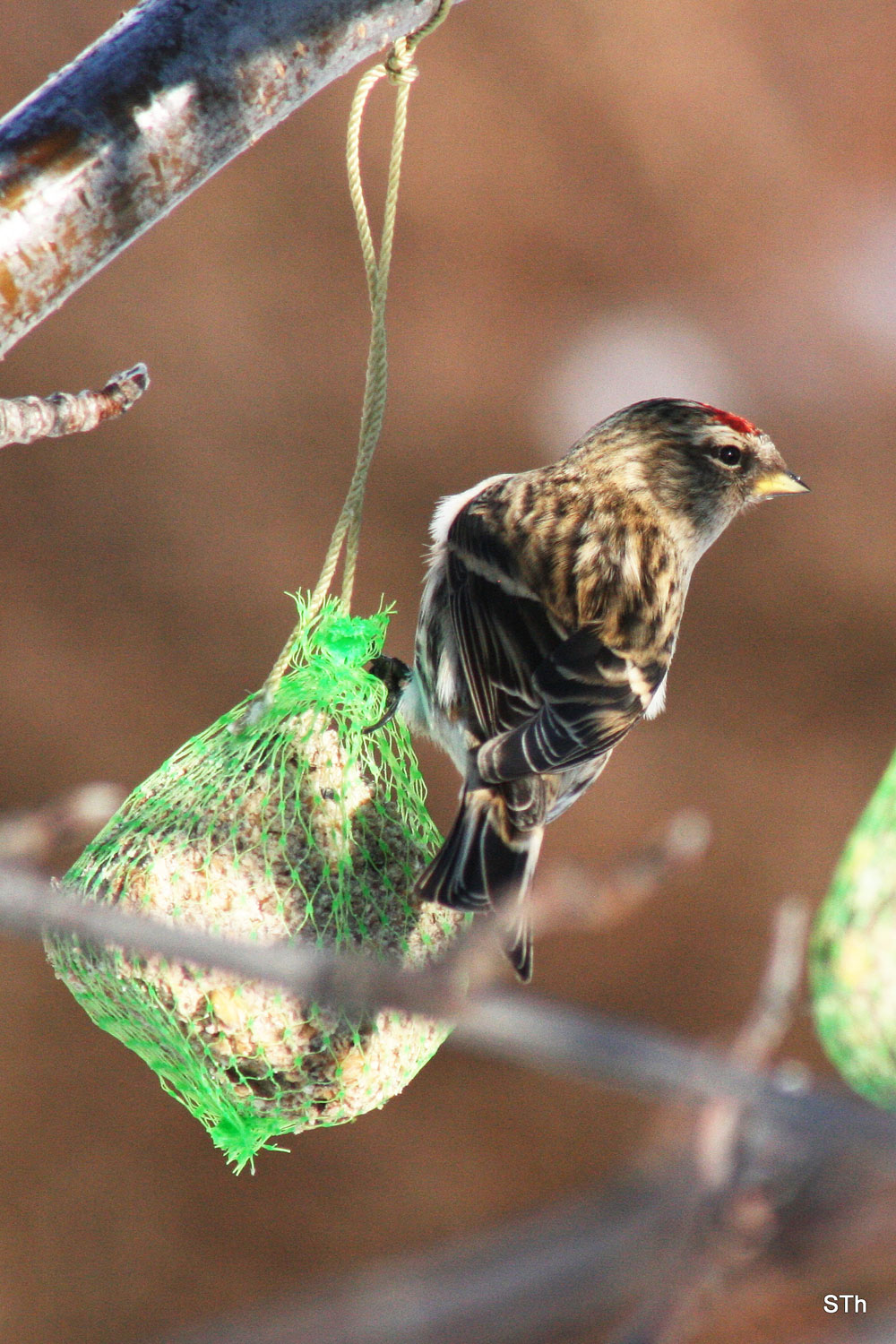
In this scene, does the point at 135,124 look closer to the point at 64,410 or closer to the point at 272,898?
the point at 64,410

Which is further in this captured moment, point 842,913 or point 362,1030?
point 362,1030

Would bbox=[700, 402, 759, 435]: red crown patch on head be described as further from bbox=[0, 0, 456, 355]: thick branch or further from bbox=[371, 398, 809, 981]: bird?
bbox=[0, 0, 456, 355]: thick branch

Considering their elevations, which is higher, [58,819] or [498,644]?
[58,819]

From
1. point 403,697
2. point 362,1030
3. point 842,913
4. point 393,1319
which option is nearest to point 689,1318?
point 393,1319

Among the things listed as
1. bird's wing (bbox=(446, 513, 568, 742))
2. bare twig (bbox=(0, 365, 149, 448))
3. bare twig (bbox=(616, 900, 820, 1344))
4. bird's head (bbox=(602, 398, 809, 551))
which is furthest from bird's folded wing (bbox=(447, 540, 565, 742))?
bare twig (bbox=(616, 900, 820, 1344))

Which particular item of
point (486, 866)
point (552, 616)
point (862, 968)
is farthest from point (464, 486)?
point (862, 968)

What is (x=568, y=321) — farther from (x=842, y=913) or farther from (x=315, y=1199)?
(x=842, y=913)

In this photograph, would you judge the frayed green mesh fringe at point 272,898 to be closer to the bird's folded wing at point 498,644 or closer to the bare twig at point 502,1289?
the bird's folded wing at point 498,644
